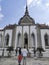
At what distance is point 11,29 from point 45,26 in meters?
9.67

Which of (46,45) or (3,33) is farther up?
(3,33)

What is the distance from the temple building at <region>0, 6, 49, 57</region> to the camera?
42094 mm

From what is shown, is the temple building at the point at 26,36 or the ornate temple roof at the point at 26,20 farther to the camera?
the ornate temple roof at the point at 26,20

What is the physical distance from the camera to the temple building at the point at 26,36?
4209 cm

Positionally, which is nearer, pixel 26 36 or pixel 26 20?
pixel 26 36

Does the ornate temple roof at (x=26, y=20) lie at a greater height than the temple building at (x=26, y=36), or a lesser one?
greater

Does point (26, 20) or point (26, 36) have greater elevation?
point (26, 20)

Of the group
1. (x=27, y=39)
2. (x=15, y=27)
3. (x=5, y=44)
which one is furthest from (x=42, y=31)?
(x=5, y=44)

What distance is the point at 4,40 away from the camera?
44406 mm

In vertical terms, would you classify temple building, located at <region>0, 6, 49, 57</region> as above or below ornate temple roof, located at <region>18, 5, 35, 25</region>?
below

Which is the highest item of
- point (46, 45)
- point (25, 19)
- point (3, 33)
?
point (25, 19)

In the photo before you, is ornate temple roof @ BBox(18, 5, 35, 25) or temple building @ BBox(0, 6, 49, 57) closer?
temple building @ BBox(0, 6, 49, 57)

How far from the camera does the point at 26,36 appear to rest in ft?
141

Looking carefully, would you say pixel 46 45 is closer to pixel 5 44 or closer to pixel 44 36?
pixel 44 36
